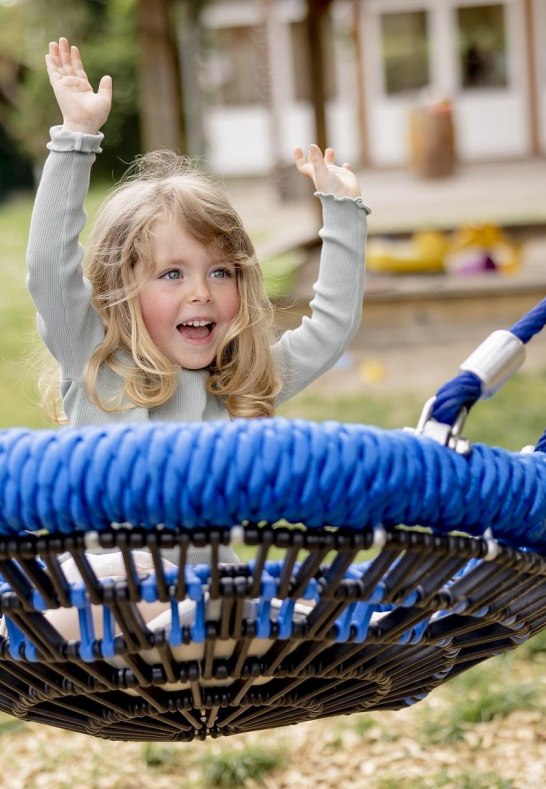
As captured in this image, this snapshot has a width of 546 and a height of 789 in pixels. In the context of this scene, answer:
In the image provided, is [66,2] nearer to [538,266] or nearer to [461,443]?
[538,266]

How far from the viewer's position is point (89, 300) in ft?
5.44

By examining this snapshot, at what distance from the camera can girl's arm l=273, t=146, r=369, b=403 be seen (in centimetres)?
172

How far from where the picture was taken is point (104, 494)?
3.31ft

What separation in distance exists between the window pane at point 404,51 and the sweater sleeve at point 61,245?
64.1ft

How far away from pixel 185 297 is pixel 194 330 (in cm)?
6

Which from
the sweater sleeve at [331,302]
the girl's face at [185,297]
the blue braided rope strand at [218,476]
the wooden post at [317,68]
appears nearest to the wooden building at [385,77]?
the wooden post at [317,68]

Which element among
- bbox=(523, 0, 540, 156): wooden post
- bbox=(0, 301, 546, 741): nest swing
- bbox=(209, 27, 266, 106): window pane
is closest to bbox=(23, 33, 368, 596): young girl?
bbox=(0, 301, 546, 741): nest swing

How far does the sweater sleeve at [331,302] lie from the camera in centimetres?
174

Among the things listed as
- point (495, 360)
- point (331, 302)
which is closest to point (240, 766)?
point (331, 302)

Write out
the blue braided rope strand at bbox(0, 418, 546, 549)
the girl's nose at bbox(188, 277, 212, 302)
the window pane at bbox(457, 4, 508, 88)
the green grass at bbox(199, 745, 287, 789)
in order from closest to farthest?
the blue braided rope strand at bbox(0, 418, 546, 549) < the girl's nose at bbox(188, 277, 212, 302) < the green grass at bbox(199, 745, 287, 789) < the window pane at bbox(457, 4, 508, 88)

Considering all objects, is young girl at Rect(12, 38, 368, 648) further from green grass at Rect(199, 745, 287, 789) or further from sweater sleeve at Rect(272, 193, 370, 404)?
green grass at Rect(199, 745, 287, 789)

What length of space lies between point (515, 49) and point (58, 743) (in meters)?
18.7

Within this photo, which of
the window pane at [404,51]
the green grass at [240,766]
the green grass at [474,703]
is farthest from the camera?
the window pane at [404,51]

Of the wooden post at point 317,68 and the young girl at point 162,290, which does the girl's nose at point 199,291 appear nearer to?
the young girl at point 162,290
